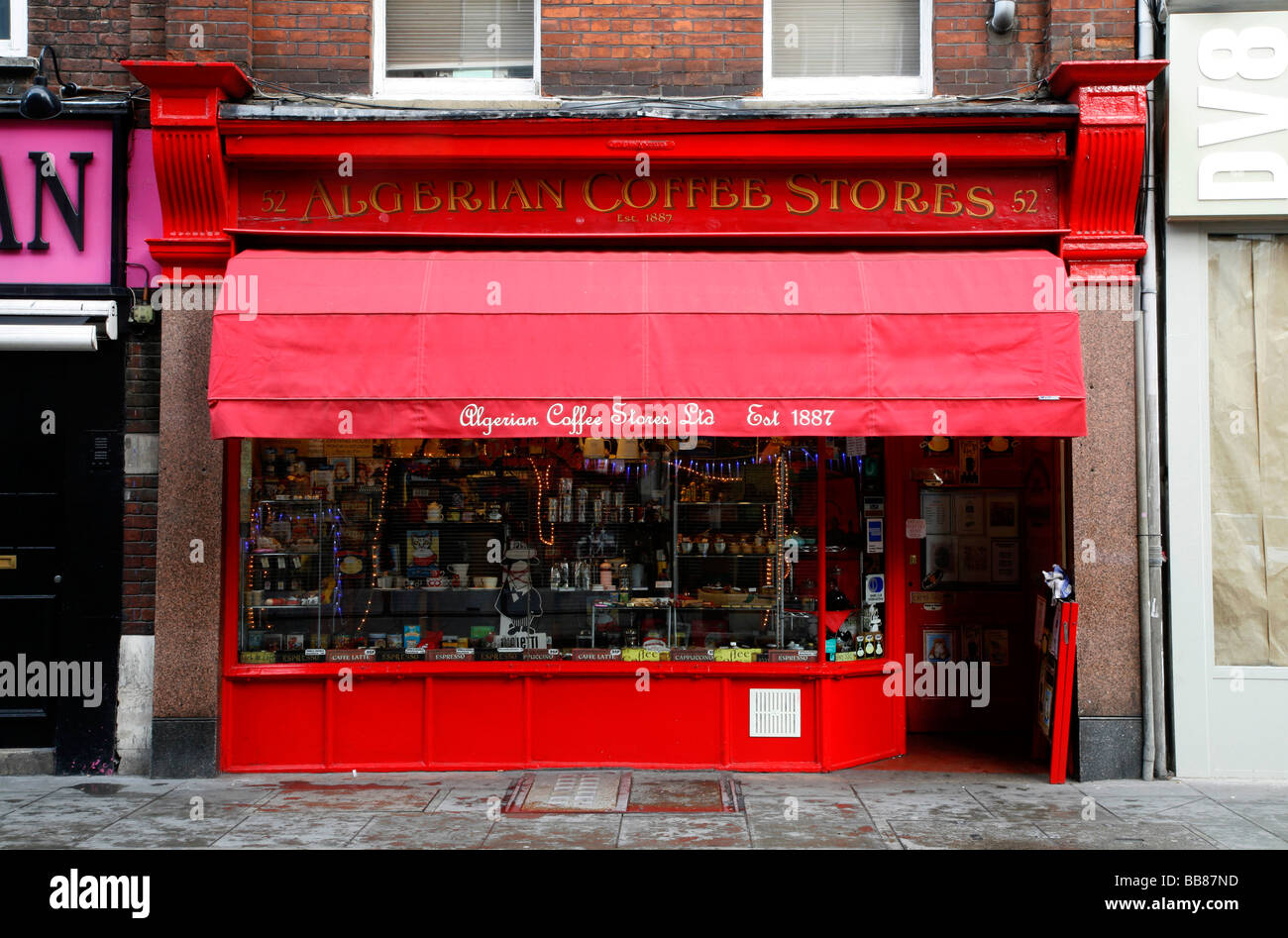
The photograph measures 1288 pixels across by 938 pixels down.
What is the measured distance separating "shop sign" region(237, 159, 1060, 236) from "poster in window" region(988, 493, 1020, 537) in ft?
9.03

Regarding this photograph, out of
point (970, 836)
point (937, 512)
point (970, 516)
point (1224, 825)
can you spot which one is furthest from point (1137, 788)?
point (937, 512)

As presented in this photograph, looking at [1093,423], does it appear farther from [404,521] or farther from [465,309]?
[404,521]

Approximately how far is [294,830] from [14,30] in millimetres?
6257

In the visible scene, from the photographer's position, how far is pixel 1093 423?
786cm

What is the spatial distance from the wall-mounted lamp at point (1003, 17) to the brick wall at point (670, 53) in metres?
1.70

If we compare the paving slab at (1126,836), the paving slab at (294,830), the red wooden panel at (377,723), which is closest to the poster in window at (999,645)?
the paving slab at (1126,836)

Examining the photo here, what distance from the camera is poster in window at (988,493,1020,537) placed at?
9.45 m

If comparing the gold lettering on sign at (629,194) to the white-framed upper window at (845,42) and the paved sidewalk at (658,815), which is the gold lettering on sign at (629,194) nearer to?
the white-framed upper window at (845,42)

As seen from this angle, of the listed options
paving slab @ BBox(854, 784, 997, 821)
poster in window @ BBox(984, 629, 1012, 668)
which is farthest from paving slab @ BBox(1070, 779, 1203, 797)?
poster in window @ BBox(984, 629, 1012, 668)

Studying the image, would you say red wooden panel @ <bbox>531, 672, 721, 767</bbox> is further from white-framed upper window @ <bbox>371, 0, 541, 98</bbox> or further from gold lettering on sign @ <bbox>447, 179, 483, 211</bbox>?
white-framed upper window @ <bbox>371, 0, 541, 98</bbox>

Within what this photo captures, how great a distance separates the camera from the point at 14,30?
27.0 feet

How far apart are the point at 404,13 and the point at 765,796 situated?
6399 mm

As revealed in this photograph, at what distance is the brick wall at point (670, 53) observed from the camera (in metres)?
8.20

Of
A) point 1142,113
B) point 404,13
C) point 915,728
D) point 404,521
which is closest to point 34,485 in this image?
point 404,521
